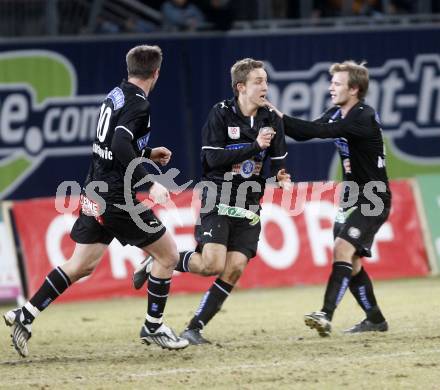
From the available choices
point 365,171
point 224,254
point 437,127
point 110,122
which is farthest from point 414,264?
point 110,122

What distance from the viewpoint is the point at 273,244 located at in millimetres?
15180

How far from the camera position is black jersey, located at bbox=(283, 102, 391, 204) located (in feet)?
32.5

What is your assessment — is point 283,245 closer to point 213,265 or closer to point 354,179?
point 354,179

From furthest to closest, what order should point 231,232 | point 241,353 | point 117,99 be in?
point 231,232 < point 241,353 < point 117,99

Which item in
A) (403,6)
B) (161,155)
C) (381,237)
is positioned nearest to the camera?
(161,155)

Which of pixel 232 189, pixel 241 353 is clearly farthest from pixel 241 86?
pixel 241 353

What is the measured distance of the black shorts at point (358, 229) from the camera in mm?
10055

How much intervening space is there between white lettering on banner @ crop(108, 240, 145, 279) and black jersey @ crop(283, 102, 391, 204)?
16.4 feet

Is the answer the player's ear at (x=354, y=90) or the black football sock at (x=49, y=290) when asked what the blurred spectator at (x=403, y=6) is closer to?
the player's ear at (x=354, y=90)

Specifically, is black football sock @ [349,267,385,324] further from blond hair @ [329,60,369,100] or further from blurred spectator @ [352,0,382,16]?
blurred spectator @ [352,0,382,16]

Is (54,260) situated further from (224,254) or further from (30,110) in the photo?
(224,254)

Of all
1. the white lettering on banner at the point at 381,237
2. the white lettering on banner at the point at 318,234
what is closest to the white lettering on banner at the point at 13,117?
the white lettering on banner at the point at 318,234

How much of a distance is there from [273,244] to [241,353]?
6.22 m

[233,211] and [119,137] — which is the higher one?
[119,137]
